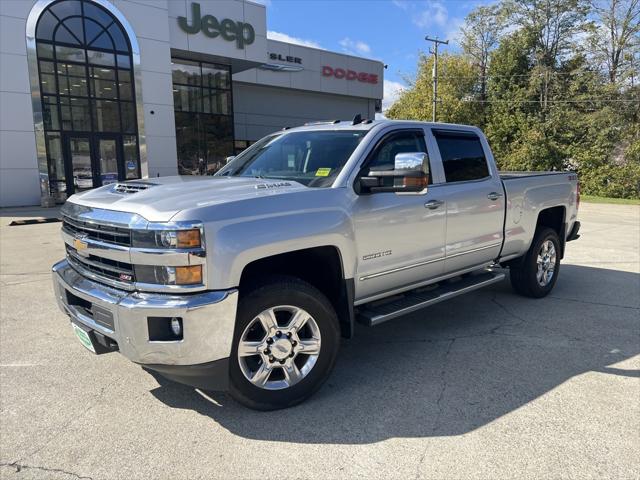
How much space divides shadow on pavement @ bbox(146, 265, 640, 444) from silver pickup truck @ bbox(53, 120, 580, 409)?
0.94ft

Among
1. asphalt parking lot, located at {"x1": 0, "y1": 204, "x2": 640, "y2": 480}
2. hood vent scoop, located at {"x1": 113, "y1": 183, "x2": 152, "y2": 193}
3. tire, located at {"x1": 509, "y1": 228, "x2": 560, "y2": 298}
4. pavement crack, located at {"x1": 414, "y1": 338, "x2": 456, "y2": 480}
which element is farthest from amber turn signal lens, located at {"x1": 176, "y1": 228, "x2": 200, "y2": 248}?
tire, located at {"x1": 509, "y1": 228, "x2": 560, "y2": 298}

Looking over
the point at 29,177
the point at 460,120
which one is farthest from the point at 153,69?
the point at 460,120

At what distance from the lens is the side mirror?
3371mm

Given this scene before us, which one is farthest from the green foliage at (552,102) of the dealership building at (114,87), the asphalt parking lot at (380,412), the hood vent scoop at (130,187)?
the hood vent scoop at (130,187)

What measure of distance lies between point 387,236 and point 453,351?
131cm

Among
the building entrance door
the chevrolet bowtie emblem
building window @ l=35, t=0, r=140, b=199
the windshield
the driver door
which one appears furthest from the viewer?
the building entrance door

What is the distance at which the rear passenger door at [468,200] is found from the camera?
14.8 feet

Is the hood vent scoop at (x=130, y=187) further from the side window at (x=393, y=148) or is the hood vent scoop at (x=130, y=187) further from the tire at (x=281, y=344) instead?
the side window at (x=393, y=148)

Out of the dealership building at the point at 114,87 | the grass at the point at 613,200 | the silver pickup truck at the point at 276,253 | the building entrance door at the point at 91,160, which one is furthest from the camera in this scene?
the grass at the point at 613,200

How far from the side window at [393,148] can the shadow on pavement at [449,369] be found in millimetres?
1643

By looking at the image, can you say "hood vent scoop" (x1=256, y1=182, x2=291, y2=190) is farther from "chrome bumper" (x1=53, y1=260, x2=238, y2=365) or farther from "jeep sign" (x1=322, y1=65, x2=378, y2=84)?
"jeep sign" (x1=322, y1=65, x2=378, y2=84)

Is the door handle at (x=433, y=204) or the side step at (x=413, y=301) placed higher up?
the door handle at (x=433, y=204)

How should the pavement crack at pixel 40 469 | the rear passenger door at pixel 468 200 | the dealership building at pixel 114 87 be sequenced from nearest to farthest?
the pavement crack at pixel 40 469, the rear passenger door at pixel 468 200, the dealership building at pixel 114 87

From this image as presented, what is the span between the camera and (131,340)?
287 cm
